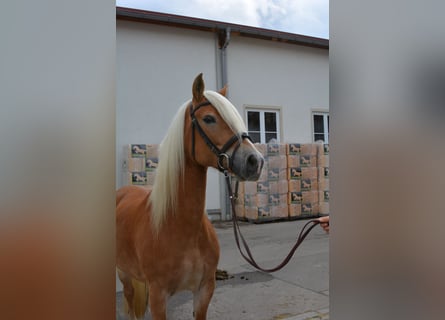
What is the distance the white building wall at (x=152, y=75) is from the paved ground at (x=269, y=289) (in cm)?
280

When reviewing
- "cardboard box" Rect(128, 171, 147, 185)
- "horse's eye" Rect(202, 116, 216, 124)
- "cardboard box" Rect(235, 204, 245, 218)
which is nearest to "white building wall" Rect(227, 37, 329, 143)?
"cardboard box" Rect(235, 204, 245, 218)

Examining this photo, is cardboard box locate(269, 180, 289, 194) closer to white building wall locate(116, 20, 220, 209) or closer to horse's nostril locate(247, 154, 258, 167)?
white building wall locate(116, 20, 220, 209)

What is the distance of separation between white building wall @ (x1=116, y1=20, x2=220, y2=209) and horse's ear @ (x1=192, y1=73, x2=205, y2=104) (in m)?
5.24

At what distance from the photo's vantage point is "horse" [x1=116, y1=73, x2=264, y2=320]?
6.63ft

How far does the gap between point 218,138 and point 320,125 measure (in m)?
8.24

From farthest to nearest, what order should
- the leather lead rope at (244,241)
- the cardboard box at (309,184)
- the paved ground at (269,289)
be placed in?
the cardboard box at (309,184) < the paved ground at (269,289) < the leather lead rope at (244,241)

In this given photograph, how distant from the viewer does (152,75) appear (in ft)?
24.8

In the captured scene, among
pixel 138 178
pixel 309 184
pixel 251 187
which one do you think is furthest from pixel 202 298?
pixel 309 184

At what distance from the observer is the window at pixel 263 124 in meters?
8.81

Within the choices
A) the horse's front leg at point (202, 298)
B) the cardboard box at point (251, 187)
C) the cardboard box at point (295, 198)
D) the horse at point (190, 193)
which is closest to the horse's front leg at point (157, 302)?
the horse at point (190, 193)

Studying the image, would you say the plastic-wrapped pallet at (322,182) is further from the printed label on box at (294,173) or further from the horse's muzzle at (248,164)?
the horse's muzzle at (248,164)

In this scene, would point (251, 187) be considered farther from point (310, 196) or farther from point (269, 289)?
point (269, 289)
